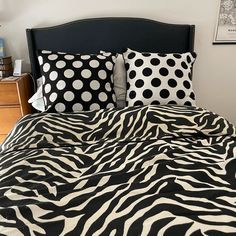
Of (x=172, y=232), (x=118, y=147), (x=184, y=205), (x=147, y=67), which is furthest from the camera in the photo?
(x=147, y=67)

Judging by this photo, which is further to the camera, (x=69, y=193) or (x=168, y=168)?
(x=168, y=168)

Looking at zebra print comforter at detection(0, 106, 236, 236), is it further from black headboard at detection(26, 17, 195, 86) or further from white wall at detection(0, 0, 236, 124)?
white wall at detection(0, 0, 236, 124)

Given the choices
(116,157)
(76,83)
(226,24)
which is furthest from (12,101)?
(226,24)

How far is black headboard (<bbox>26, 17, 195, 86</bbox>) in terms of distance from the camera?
2090 millimetres

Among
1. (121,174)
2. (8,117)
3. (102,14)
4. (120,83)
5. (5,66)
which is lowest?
(8,117)

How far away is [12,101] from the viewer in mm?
1989

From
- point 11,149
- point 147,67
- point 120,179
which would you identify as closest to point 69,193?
point 120,179

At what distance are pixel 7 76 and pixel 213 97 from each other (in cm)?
186

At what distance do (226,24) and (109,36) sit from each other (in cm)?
101

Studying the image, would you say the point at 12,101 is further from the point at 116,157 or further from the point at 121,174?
the point at 121,174

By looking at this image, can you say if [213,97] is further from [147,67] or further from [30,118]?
[30,118]

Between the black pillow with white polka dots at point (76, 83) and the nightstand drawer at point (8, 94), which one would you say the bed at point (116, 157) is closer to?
the black pillow with white polka dots at point (76, 83)

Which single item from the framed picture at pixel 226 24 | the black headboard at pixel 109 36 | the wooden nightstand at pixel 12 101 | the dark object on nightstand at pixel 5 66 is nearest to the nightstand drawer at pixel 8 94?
the wooden nightstand at pixel 12 101

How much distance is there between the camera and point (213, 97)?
2506 millimetres
